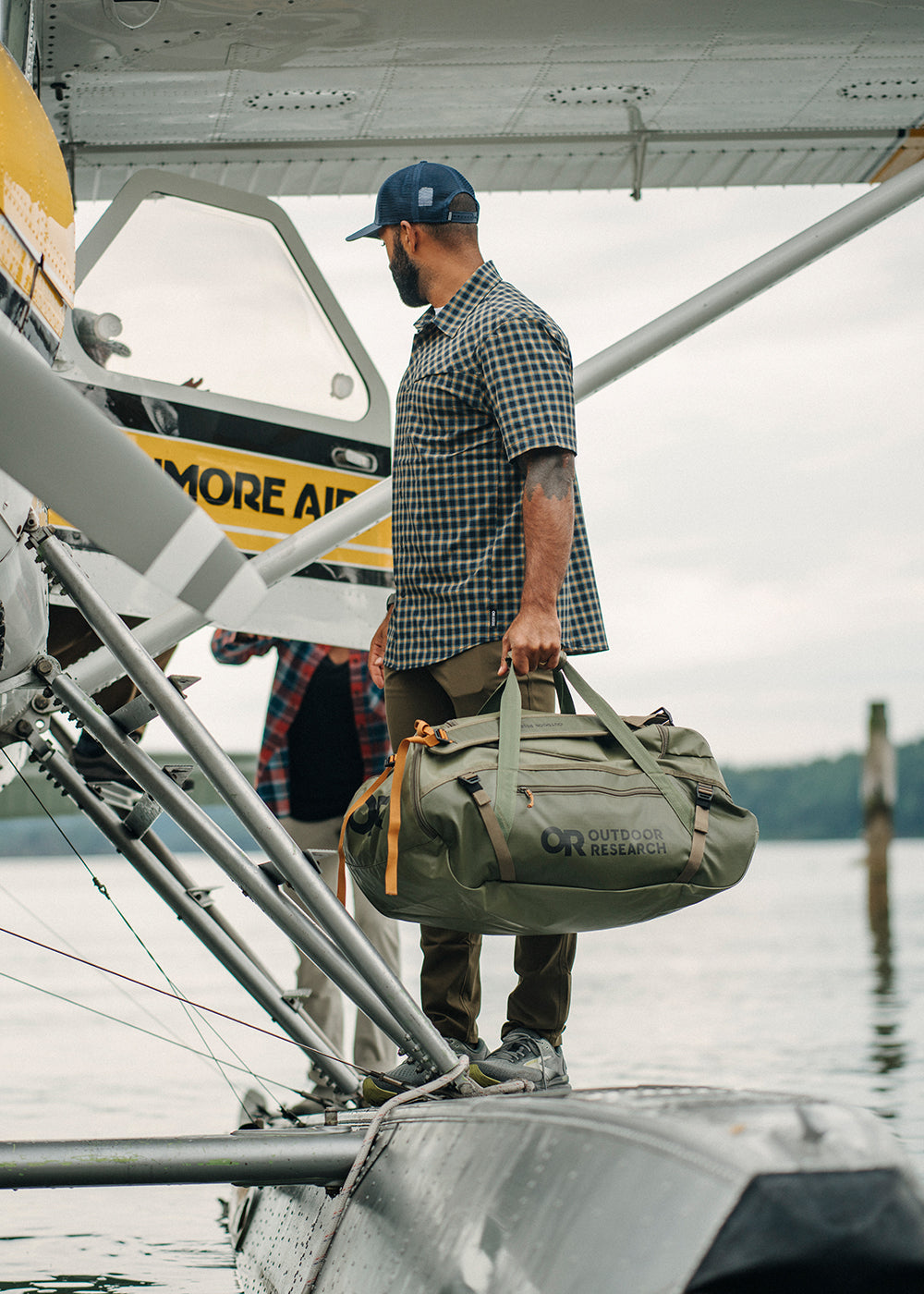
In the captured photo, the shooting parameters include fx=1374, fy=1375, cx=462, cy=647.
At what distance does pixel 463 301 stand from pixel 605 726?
37.1 inches

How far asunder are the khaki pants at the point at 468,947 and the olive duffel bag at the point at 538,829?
293mm

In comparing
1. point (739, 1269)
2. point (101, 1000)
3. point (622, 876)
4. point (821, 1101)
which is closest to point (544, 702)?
point (622, 876)

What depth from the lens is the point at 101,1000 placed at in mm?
8977

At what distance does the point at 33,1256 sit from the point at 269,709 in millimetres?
1601

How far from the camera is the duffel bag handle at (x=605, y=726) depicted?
2.02 m

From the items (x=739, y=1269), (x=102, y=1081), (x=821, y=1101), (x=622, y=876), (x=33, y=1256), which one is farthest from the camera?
(x=102, y=1081)

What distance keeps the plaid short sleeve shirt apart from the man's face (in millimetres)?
95

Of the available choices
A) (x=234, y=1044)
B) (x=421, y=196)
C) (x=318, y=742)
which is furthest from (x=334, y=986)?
(x=234, y=1044)

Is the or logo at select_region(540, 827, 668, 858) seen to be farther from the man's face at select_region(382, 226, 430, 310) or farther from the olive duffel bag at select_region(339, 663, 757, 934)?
the man's face at select_region(382, 226, 430, 310)

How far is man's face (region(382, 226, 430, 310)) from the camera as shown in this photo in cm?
270

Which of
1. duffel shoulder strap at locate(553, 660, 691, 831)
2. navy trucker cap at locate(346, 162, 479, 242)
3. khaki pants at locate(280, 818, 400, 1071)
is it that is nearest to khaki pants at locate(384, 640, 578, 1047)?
duffel shoulder strap at locate(553, 660, 691, 831)

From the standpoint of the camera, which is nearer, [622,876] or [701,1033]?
[622,876]

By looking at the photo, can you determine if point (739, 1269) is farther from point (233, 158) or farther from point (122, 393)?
point (233, 158)

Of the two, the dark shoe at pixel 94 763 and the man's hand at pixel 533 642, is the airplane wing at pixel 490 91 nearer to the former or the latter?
the dark shoe at pixel 94 763
